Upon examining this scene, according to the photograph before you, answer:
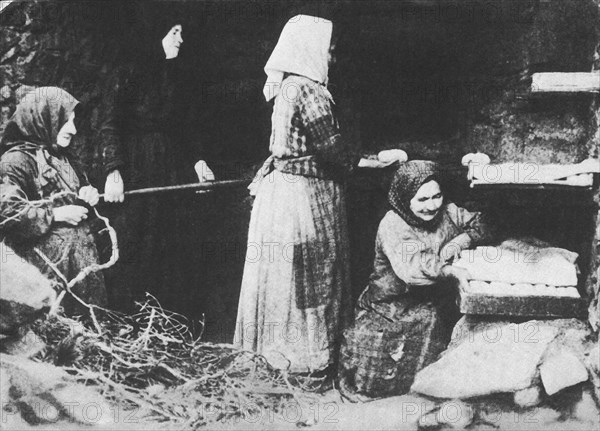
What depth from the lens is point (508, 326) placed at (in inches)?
150

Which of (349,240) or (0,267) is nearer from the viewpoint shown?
(0,267)

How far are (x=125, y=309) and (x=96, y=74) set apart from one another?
138cm

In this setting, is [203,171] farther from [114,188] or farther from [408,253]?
[408,253]

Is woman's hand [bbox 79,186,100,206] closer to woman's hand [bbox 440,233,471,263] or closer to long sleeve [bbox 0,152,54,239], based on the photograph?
long sleeve [bbox 0,152,54,239]

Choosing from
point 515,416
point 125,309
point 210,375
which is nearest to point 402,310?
point 515,416

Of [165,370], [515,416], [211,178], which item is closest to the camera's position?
[515,416]

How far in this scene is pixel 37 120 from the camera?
401cm

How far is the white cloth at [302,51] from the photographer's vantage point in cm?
394

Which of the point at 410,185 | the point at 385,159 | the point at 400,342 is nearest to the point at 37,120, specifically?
the point at 385,159

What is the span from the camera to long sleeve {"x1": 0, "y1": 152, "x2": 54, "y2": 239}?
3.94 meters

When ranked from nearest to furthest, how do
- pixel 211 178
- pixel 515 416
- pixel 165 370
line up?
1. pixel 515 416
2. pixel 165 370
3. pixel 211 178

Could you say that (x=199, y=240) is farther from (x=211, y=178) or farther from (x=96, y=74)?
(x=96, y=74)

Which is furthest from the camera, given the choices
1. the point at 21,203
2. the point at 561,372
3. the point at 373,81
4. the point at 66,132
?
the point at 373,81

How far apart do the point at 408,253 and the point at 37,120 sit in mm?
2165
